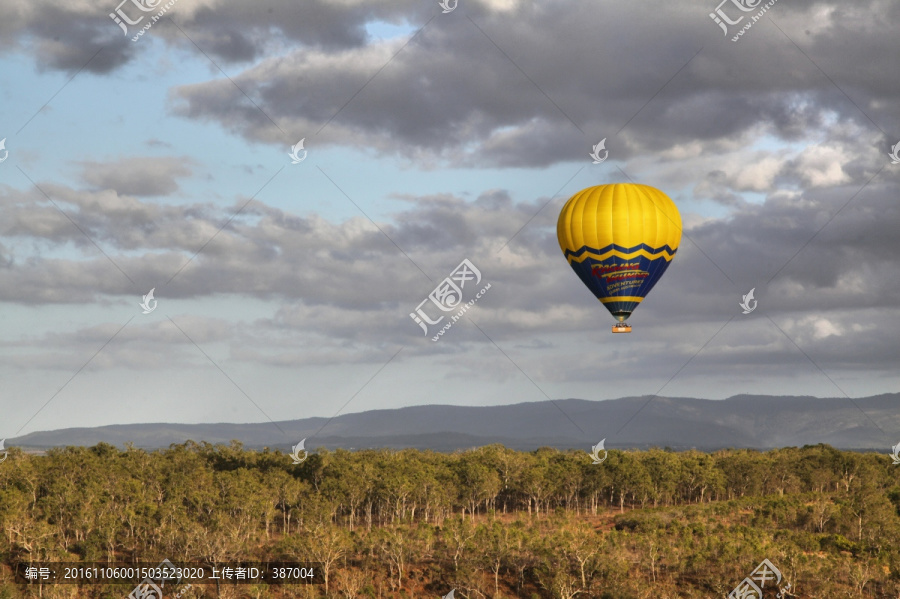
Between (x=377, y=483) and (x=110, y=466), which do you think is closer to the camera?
(x=377, y=483)

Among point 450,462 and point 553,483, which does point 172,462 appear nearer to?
point 450,462

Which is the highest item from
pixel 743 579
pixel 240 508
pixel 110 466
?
pixel 110 466

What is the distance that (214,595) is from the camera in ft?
244

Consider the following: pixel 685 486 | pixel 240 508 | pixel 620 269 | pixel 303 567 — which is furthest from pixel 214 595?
pixel 685 486

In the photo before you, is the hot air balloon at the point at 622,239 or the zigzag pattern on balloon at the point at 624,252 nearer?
the hot air balloon at the point at 622,239

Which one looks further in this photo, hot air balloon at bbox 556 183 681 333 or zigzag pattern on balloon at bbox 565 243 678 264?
zigzag pattern on balloon at bbox 565 243 678 264

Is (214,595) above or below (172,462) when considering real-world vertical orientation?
below

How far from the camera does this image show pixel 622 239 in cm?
7025

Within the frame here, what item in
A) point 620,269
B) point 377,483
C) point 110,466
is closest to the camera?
point 620,269

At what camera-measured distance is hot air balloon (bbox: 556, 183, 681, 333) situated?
231 ft

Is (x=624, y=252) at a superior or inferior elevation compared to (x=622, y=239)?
inferior

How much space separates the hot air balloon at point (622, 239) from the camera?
70312mm

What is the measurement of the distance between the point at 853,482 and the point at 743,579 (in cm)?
6216

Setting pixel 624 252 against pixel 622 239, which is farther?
pixel 624 252
